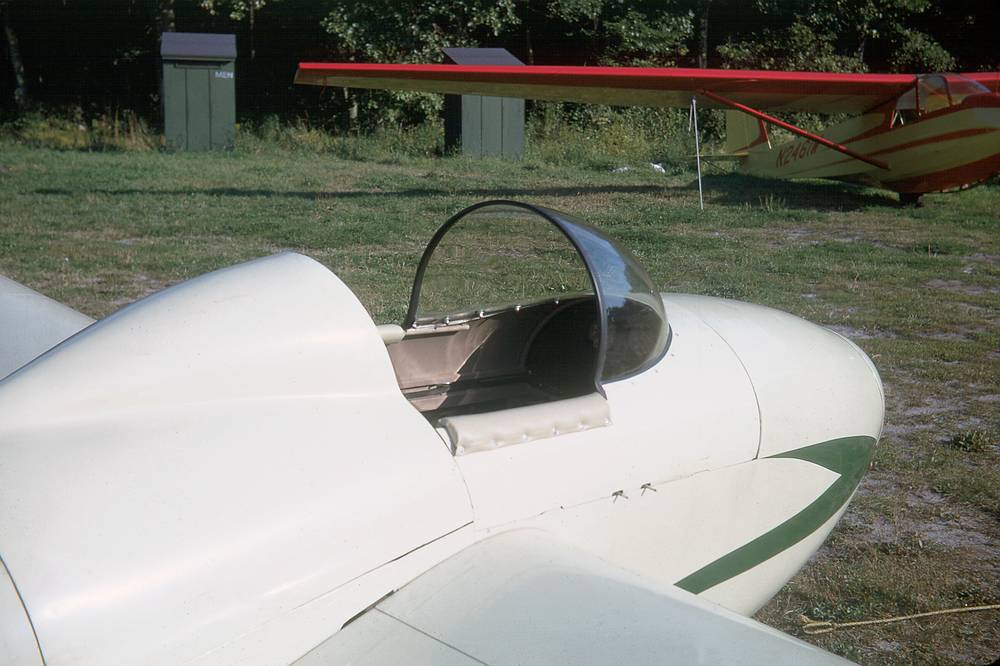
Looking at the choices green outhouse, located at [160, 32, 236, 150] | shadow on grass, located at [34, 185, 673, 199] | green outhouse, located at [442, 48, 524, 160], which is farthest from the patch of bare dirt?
green outhouse, located at [160, 32, 236, 150]

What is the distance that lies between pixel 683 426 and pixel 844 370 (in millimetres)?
784

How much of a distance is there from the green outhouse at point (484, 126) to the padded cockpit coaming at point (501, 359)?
1409cm

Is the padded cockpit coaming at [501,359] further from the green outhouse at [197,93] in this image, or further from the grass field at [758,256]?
the green outhouse at [197,93]

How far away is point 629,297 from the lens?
8.21ft

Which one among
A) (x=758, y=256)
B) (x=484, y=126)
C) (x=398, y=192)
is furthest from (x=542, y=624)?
(x=484, y=126)

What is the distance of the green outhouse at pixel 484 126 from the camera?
1683cm

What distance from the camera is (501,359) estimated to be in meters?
3.07

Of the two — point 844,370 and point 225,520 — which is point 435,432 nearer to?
point 225,520

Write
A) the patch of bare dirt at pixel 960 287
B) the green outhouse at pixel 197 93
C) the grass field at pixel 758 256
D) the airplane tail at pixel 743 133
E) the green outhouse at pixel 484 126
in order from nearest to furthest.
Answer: the grass field at pixel 758 256 → the patch of bare dirt at pixel 960 287 → the airplane tail at pixel 743 133 → the green outhouse at pixel 484 126 → the green outhouse at pixel 197 93

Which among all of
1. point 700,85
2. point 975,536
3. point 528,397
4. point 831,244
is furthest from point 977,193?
point 528,397

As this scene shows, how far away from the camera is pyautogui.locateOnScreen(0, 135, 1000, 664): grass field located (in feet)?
11.0

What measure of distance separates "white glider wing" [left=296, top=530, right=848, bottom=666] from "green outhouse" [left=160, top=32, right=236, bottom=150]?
16477 millimetres

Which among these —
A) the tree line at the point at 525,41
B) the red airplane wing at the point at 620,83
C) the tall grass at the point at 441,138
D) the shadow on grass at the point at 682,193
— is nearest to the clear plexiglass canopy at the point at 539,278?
the red airplane wing at the point at 620,83

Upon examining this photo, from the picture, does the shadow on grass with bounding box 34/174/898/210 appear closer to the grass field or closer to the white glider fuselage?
the grass field
